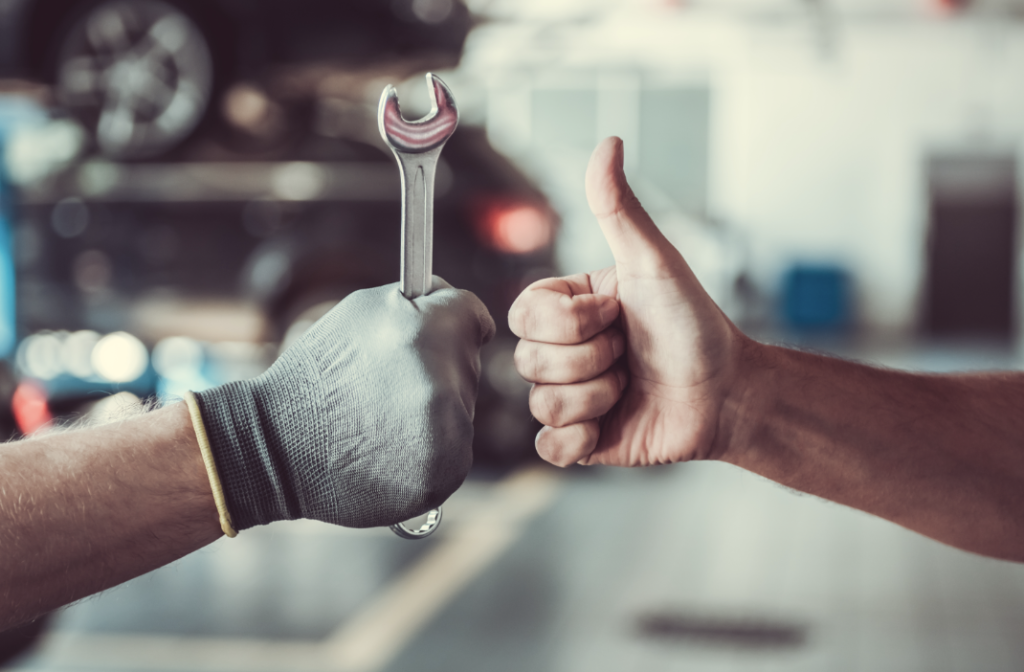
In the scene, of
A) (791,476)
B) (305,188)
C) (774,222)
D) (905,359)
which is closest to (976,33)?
(774,222)

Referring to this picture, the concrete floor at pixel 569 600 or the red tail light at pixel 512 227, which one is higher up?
the red tail light at pixel 512 227


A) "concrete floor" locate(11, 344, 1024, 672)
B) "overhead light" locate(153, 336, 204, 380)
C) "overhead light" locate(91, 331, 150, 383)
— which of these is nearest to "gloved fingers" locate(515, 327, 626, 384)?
"concrete floor" locate(11, 344, 1024, 672)

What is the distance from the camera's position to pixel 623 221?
1.24 metres

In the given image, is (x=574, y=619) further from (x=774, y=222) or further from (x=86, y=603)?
(x=774, y=222)

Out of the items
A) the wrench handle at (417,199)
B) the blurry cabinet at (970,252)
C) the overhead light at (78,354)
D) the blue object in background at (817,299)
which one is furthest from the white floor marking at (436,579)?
the blurry cabinet at (970,252)

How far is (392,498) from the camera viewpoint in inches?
43.3

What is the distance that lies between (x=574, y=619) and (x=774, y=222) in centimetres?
1121

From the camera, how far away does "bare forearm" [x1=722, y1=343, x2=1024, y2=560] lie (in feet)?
4.50

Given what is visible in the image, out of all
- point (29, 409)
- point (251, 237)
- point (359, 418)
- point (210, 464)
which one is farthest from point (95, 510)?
point (251, 237)

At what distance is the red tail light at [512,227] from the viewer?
465cm

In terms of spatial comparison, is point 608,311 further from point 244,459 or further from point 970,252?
point 970,252

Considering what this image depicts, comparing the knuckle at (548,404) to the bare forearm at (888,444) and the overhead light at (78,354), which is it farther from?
the overhead light at (78,354)

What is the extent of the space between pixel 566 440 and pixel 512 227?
136 inches

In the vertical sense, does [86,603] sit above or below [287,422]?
below
